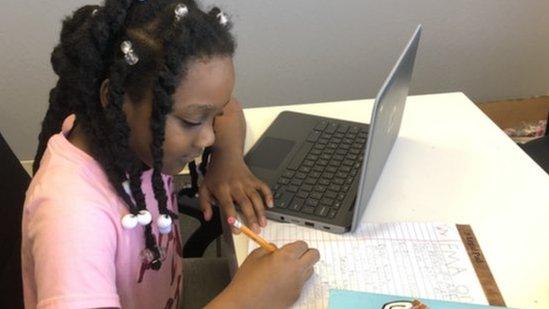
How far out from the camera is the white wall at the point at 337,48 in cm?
175

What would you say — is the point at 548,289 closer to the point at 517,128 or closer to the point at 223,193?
the point at 223,193

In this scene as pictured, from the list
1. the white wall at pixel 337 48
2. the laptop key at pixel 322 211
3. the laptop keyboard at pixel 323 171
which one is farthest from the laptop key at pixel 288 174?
the white wall at pixel 337 48

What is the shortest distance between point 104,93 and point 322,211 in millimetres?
362

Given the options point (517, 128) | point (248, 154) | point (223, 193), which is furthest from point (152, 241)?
point (517, 128)

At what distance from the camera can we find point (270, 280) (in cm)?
69

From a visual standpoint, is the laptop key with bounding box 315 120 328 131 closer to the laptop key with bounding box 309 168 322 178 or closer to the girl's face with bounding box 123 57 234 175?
the laptop key with bounding box 309 168 322 178

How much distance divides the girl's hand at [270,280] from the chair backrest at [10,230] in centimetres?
33

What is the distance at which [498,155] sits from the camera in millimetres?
988

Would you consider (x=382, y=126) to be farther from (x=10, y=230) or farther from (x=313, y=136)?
(x=10, y=230)

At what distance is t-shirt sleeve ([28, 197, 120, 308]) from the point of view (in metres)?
0.61

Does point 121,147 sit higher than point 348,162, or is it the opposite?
point 121,147

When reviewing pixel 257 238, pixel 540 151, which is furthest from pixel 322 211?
pixel 540 151

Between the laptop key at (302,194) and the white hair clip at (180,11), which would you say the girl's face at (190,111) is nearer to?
the white hair clip at (180,11)

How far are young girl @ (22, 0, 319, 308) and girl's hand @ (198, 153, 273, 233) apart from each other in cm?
11
